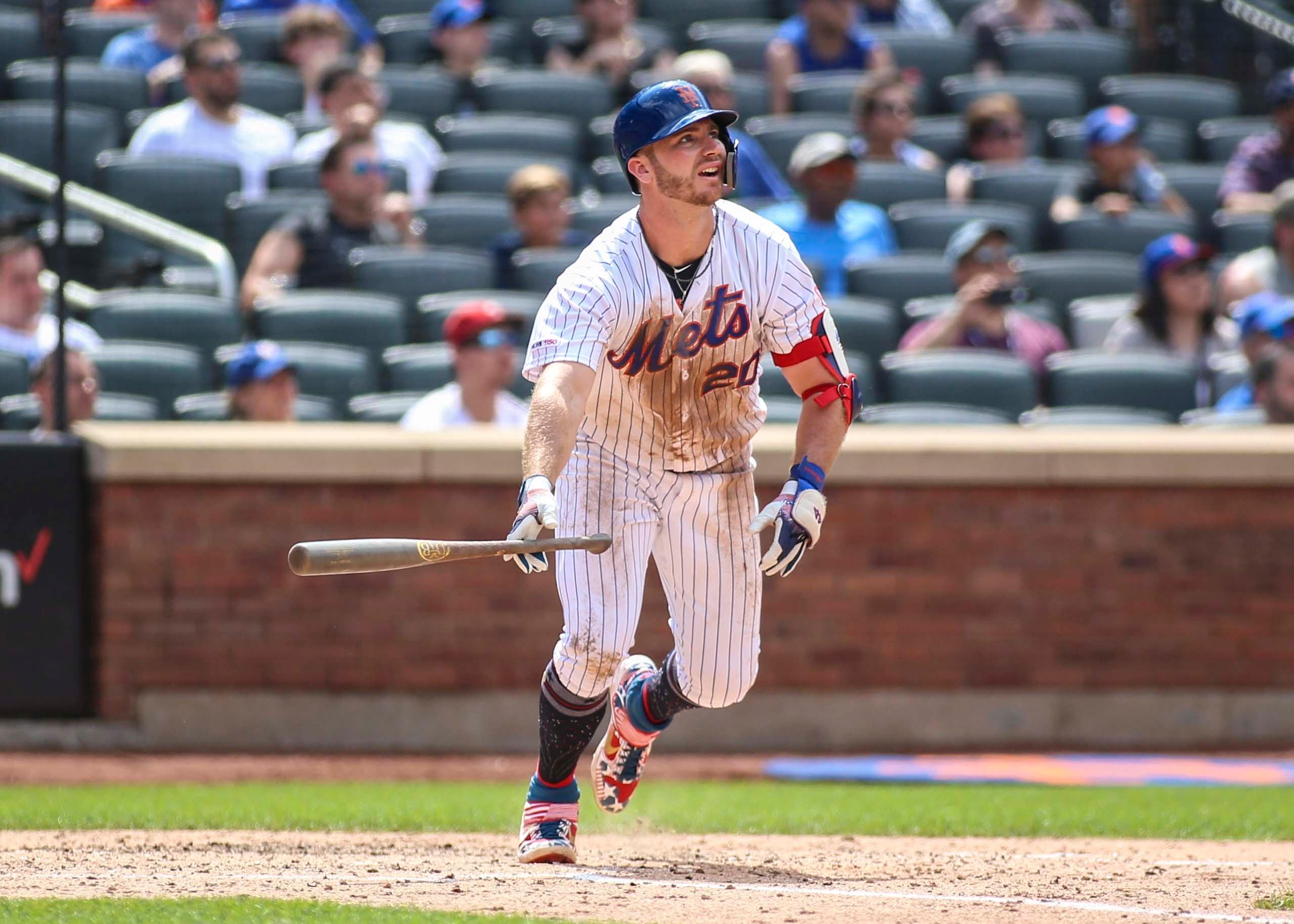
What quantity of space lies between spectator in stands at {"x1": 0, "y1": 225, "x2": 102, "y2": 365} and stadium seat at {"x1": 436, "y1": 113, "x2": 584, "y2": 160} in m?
2.61

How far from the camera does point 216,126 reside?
8727mm

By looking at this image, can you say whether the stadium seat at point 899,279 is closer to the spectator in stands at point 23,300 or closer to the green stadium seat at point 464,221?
the green stadium seat at point 464,221

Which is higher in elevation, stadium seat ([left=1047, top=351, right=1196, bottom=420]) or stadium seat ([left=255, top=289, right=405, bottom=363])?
stadium seat ([left=255, top=289, right=405, bottom=363])

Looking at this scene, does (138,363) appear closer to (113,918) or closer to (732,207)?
(732,207)

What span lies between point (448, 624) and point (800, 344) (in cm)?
325

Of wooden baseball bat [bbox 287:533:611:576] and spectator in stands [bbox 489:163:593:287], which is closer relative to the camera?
wooden baseball bat [bbox 287:533:611:576]

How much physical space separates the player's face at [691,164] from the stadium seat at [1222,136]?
708cm

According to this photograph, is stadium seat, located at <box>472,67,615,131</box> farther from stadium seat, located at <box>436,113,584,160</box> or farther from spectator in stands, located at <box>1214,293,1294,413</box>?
spectator in stands, located at <box>1214,293,1294,413</box>

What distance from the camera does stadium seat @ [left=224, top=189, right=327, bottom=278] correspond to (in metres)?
8.35

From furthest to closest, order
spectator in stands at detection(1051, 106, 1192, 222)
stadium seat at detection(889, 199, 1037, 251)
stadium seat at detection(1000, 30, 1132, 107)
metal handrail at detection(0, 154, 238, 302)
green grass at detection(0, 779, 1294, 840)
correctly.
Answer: stadium seat at detection(1000, 30, 1132, 107) → spectator in stands at detection(1051, 106, 1192, 222) → stadium seat at detection(889, 199, 1037, 251) → metal handrail at detection(0, 154, 238, 302) → green grass at detection(0, 779, 1294, 840)

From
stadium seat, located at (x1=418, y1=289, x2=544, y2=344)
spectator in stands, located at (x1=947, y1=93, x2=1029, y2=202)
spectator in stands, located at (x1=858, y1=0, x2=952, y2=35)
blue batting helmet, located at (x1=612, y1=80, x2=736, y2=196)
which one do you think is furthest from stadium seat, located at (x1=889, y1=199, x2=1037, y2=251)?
blue batting helmet, located at (x1=612, y1=80, x2=736, y2=196)

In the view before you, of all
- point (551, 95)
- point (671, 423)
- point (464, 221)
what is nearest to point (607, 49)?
point (551, 95)

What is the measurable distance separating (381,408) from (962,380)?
2.53 meters

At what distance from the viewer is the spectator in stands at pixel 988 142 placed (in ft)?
30.8
